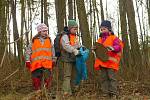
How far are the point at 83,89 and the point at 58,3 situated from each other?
10.3 feet

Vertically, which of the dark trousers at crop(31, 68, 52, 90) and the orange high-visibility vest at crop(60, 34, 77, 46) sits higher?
the orange high-visibility vest at crop(60, 34, 77, 46)

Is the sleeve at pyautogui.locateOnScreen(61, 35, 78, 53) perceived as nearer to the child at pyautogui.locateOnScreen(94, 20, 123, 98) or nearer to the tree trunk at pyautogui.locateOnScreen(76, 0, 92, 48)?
the child at pyautogui.locateOnScreen(94, 20, 123, 98)

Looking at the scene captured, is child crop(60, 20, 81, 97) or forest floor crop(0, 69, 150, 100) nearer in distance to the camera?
child crop(60, 20, 81, 97)

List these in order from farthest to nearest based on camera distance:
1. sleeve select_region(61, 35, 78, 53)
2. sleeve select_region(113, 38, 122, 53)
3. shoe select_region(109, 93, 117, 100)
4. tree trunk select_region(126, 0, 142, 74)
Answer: tree trunk select_region(126, 0, 142, 74), sleeve select_region(113, 38, 122, 53), sleeve select_region(61, 35, 78, 53), shoe select_region(109, 93, 117, 100)

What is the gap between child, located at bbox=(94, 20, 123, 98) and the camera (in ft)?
28.1

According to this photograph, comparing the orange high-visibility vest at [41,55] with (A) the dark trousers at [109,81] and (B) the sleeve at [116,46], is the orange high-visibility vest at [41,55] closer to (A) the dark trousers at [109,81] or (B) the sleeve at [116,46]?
(A) the dark trousers at [109,81]

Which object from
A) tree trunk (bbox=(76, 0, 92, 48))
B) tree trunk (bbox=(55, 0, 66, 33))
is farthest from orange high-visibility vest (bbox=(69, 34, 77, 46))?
tree trunk (bbox=(55, 0, 66, 33))

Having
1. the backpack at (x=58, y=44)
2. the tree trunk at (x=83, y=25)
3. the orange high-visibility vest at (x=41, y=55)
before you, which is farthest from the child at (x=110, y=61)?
the tree trunk at (x=83, y=25)

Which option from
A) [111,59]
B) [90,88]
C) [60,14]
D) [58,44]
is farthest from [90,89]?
[60,14]

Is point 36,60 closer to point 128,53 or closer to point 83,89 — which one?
point 83,89

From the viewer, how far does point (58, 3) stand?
1148cm

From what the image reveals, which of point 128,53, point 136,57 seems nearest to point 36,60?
point 136,57

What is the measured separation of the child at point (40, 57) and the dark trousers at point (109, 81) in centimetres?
119

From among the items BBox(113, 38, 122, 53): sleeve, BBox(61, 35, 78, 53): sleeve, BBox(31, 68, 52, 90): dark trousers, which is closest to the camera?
BBox(61, 35, 78, 53): sleeve
